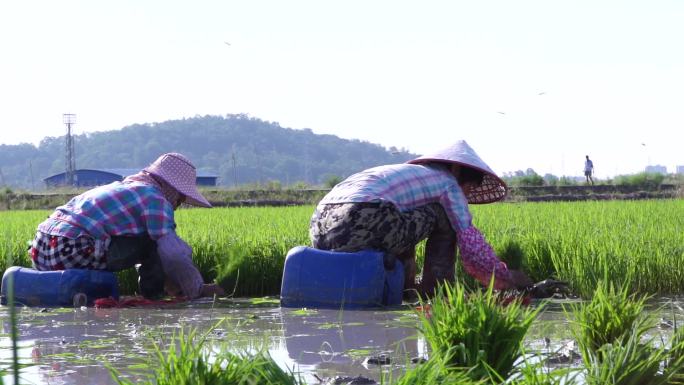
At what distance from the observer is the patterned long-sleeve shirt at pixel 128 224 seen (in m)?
5.40

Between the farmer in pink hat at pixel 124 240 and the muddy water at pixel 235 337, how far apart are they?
33 cm

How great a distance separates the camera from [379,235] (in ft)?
16.5

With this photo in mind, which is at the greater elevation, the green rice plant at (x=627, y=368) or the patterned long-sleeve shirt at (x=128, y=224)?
the patterned long-sleeve shirt at (x=128, y=224)

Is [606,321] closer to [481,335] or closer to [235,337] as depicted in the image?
[481,335]

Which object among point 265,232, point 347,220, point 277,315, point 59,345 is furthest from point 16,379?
point 265,232

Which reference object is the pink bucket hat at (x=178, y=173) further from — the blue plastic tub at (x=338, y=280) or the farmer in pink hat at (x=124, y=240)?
the blue plastic tub at (x=338, y=280)

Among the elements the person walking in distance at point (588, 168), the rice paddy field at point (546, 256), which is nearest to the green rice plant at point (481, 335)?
the rice paddy field at point (546, 256)

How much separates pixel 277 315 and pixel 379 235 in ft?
2.32

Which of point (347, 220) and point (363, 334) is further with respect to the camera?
point (347, 220)

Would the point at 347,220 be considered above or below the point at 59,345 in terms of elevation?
above

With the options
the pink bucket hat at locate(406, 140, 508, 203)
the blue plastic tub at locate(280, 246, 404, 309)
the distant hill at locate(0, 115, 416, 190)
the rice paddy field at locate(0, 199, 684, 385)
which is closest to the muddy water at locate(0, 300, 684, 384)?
the rice paddy field at locate(0, 199, 684, 385)

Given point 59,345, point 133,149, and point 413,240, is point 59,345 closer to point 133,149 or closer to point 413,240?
point 413,240

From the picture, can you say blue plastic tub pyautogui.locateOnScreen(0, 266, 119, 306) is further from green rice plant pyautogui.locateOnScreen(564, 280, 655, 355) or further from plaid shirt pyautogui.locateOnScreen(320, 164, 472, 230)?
green rice plant pyautogui.locateOnScreen(564, 280, 655, 355)

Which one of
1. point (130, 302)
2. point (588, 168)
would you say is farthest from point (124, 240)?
point (588, 168)
